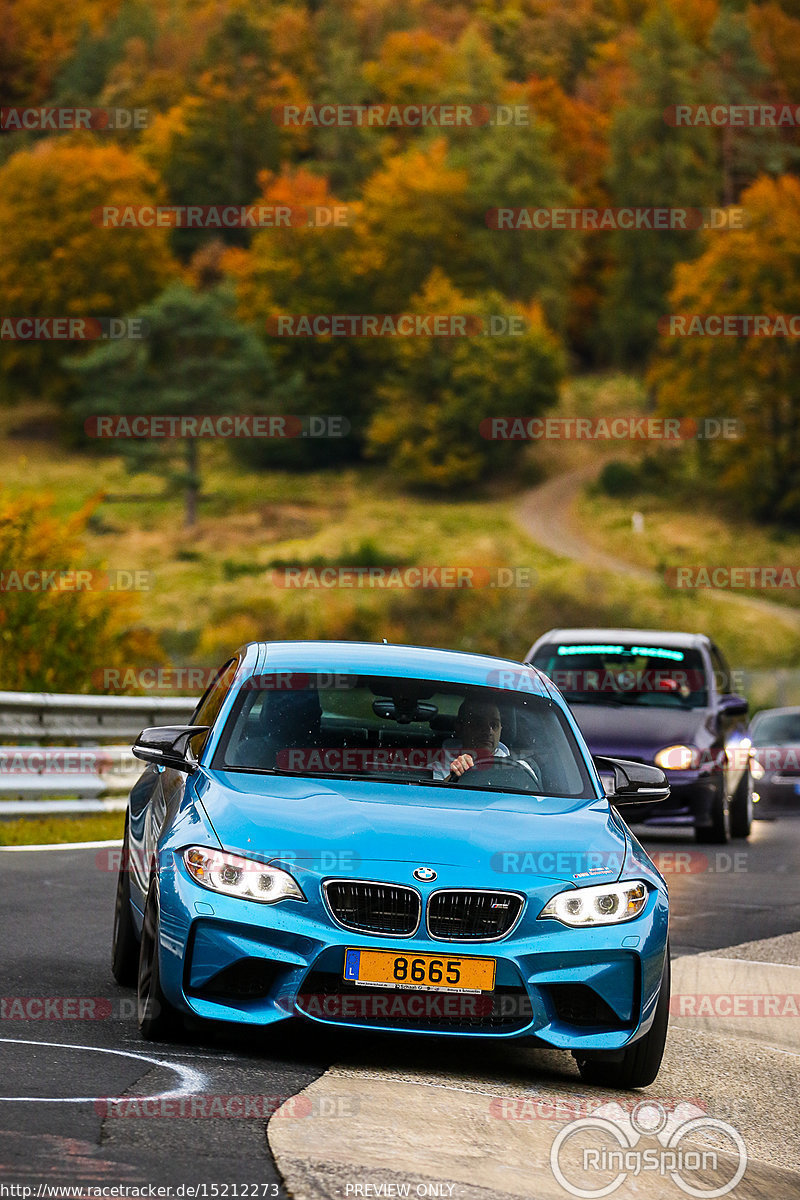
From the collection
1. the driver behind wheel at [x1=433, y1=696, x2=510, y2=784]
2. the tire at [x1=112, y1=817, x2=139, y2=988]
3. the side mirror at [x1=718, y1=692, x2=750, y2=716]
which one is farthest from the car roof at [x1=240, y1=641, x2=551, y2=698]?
the side mirror at [x1=718, y1=692, x2=750, y2=716]

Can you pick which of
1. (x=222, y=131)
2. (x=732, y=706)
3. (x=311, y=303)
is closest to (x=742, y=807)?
(x=732, y=706)

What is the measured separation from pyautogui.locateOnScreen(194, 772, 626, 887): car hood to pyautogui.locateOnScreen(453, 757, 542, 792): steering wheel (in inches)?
8.0

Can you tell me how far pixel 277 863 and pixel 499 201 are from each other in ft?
379

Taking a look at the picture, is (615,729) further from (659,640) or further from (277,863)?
(277,863)

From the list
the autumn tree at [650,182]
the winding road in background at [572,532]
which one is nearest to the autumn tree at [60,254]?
the autumn tree at [650,182]

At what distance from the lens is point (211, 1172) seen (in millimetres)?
5215

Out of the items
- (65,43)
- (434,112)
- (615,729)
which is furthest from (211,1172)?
(65,43)

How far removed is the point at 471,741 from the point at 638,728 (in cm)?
907

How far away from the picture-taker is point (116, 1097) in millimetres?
6031

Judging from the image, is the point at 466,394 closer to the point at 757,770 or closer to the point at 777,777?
the point at 777,777

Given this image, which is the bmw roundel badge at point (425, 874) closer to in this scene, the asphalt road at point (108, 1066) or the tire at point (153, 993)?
the asphalt road at point (108, 1066)

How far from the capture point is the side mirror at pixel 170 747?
25.2 feet

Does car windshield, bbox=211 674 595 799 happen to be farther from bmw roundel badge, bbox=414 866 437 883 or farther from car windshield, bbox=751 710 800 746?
car windshield, bbox=751 710 800 746

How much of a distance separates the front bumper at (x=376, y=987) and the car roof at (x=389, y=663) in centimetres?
157
